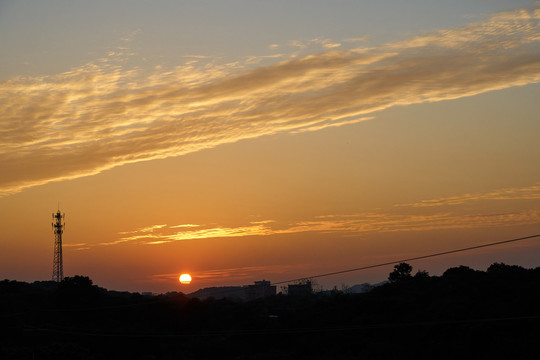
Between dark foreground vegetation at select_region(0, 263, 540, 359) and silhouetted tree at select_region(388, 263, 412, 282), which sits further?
silhouetted tree at select_region(388, 263, 412, 282)

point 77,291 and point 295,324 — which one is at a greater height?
point 77,291

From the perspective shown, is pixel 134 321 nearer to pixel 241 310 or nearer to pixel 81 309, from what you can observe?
pixel 81 309

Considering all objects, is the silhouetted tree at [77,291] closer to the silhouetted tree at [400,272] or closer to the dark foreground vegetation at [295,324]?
the dark foreground vegetation at [295,324]

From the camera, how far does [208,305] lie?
303 ft

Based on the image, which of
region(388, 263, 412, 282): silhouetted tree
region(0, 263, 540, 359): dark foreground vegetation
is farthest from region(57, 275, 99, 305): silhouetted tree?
region(388, 263, 412, 282): silhouetted tree

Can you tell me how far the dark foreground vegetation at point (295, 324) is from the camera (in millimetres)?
61562

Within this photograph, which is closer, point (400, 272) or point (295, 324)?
point (295, 324)

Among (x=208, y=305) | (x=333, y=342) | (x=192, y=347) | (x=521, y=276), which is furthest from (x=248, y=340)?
(x=521, y=276)

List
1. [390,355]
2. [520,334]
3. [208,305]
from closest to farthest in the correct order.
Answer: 1. [520,334]
2. [390,355]
3. [208,305]

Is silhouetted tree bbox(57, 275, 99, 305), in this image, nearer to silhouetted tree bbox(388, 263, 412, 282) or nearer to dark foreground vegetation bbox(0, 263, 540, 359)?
dark foreground vegetation bbox(0, 263, 540, 359)

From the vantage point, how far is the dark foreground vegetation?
202 ft

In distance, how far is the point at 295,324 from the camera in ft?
255

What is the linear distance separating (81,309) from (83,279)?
5.87 m

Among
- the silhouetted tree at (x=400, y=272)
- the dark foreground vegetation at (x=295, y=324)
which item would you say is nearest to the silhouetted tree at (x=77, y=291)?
the dark foreground vegetation at (x=295, y=324)
